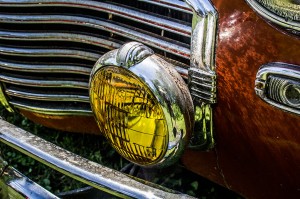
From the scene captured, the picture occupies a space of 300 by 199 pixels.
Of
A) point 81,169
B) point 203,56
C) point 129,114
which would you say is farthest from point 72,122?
point 203,56

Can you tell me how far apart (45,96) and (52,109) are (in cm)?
6

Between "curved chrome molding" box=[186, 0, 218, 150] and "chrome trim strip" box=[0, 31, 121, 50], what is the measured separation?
1.35 ft

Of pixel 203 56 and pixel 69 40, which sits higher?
pixel 203 56

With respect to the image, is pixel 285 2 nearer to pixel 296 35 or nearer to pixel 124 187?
pixel 296 35

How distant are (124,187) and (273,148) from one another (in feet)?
1.52

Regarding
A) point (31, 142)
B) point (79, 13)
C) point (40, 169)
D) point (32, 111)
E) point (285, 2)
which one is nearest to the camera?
point (285, 2)

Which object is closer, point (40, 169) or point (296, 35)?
point (296, 35)

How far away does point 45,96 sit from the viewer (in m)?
2.30

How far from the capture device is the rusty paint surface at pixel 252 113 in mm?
1435

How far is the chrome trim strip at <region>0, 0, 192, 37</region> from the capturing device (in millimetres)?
1650

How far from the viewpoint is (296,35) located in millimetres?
1374

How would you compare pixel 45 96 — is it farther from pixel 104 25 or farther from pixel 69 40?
pixel 104 25

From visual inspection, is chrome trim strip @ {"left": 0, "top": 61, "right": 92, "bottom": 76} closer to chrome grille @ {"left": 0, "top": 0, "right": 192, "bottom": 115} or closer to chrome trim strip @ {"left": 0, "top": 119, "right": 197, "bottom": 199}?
chrome grille @ {"left": 0, "top": 0, "right": 192, "bottom": 115}

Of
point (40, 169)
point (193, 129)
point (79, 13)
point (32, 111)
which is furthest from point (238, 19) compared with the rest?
point (40, 169)
